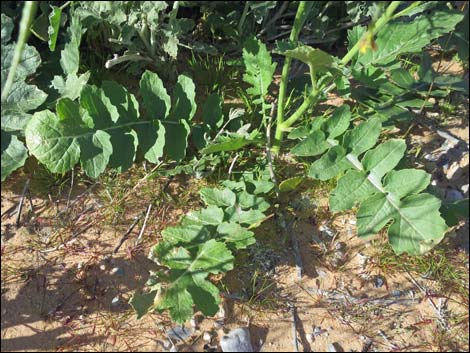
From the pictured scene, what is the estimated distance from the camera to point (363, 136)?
7.88ft

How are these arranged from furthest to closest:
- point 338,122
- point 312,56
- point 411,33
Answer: point 338,122 → point 411,33 → point 312,56

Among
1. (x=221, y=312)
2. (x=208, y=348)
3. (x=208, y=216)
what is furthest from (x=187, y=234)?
(x=208, y=348)

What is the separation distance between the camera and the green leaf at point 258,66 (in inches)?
101

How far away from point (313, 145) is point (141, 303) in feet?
3.15

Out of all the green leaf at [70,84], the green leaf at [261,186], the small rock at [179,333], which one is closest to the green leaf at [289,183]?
the green leaf at [261,186]

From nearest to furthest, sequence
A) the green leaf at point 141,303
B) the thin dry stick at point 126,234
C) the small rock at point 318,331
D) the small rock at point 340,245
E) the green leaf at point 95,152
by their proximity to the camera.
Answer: the green leaf at point 141,303, the green leaf at point 95,152, the small rock at point 318,331, the thin dry stick at point 126,234, the small rock at point 340,245

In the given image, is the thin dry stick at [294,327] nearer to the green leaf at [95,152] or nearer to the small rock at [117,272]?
the small rock at [117,272]

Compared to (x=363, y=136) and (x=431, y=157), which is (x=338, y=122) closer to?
(x=363, y=136)

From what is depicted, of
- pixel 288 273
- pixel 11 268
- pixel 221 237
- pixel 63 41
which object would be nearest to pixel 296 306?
pixel 288 273

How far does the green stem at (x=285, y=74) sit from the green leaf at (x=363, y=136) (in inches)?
12.1

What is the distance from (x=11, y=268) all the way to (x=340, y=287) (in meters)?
1.42

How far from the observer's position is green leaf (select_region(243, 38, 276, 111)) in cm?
Result: 257

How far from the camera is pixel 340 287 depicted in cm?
252

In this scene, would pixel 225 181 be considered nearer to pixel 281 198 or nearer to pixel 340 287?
pixel 281 198
